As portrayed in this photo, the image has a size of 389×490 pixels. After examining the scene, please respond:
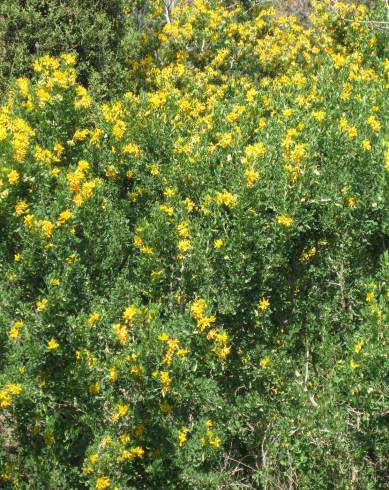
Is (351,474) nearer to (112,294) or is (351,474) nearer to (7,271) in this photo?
(112,294)

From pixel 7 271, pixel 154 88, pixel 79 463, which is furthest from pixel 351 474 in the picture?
pixel 154 88

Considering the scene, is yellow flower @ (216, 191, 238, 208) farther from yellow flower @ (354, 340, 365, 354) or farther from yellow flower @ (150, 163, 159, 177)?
yellow flower @ (354, 340, 365, 354)

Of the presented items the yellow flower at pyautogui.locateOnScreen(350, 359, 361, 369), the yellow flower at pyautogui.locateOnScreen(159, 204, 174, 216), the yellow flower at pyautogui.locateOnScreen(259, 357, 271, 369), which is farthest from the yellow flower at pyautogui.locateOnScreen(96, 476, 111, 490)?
the yellow flower at pyautogui.locateOnScreen(159, 204, 174, 216)

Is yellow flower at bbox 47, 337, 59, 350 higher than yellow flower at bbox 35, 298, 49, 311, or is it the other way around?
yellow flower at bbox 35, 298, 49, 311

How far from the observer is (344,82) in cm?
486

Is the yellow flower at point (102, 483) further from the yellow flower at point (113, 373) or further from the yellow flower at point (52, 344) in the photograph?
the yellow flower at point (52, 344)

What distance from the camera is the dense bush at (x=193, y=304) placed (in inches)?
116

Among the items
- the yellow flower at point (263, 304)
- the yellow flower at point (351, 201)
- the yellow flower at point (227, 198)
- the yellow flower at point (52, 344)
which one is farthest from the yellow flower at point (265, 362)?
the yellow flower at point (52, 344)

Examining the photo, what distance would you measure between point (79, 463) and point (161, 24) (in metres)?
5.16

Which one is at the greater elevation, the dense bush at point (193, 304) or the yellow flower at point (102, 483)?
the dense bush at point (193, 304)

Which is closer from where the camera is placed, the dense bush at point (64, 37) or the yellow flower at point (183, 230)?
the yellow flower at point (183, 230)

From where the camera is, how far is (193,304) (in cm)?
305

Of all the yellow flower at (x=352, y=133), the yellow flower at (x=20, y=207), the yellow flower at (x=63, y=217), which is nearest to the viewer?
the yellow flower at (x=63, y=217)

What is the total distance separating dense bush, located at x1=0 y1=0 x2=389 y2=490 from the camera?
295 cm
